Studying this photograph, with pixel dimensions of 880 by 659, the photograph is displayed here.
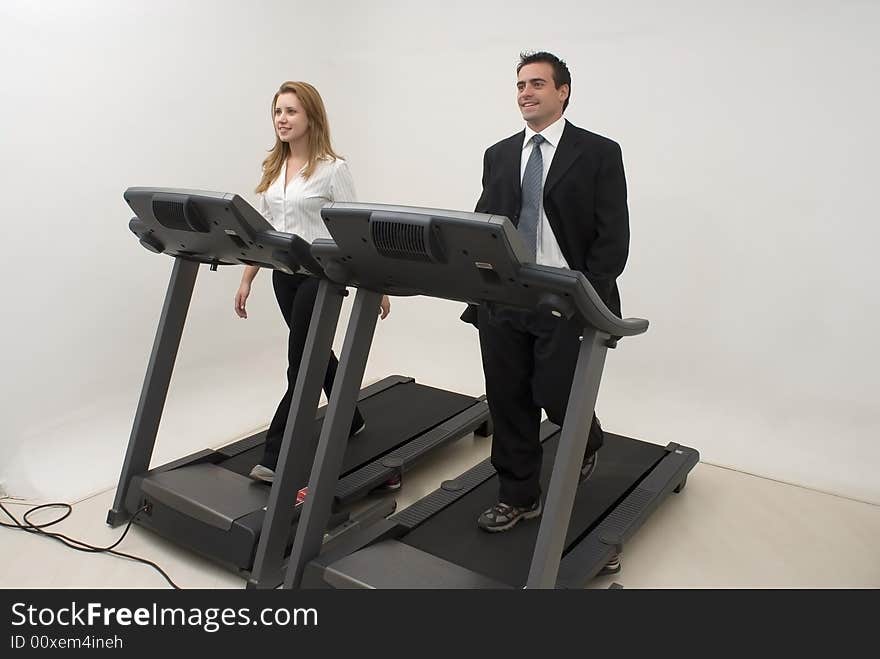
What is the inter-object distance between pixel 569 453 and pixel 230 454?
177 centimetres

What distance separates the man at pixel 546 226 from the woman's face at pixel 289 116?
0.84 metres

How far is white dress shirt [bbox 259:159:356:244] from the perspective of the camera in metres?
2.96

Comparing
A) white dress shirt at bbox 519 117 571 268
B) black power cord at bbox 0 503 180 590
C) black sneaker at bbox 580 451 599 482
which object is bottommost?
black power cord at bbox 0 503 180 590

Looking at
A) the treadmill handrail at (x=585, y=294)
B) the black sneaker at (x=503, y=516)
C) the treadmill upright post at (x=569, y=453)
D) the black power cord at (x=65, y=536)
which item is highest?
the treadmill handrail at (x=585, y=294)

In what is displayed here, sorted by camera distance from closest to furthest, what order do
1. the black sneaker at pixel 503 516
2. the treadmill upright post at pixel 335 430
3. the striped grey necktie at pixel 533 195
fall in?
the treadmill upright post at pixel 335 430 < the striped grey necktie at pixel 533 195 < the black sneaker at pixel 503 516

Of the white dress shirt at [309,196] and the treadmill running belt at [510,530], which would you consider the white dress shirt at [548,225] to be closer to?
the white dress shirt at [309,196]

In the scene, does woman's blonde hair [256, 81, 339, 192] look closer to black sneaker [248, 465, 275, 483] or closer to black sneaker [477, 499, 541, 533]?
black sneaker [248, 465, 275, 483]

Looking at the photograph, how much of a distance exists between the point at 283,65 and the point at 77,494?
2.79 m

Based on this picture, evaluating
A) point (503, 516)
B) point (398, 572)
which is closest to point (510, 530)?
point (503, 516)

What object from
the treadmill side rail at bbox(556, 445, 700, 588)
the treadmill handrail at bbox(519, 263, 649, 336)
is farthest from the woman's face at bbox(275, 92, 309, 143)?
the treadmill side rail at bbox(556, 445, 700, 588)

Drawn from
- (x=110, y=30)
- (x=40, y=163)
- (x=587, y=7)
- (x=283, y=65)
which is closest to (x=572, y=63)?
(x=587, y=7)

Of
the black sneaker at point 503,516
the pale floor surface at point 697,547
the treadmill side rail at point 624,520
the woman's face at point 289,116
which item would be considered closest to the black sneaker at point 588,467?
the treadmill side rail at point 624,520

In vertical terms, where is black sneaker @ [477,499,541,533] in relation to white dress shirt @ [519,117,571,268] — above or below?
below

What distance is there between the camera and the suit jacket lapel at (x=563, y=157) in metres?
2.56
